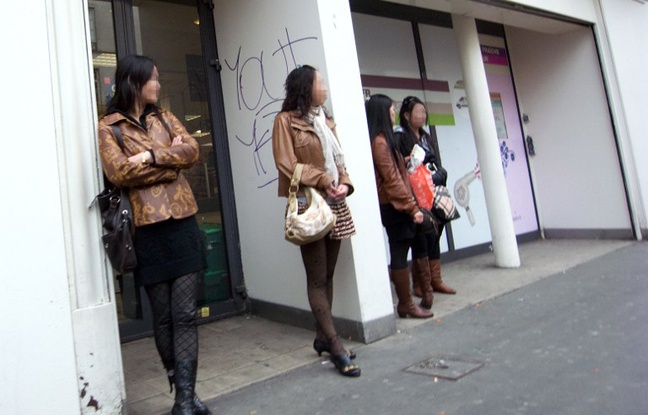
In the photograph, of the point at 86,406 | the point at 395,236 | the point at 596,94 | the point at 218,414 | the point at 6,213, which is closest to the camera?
the point at 6,213

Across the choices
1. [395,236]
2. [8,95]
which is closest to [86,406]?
[8,95]

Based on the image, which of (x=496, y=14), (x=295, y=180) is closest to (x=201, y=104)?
(x=295, y=180)

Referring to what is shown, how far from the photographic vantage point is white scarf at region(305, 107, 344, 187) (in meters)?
3.45

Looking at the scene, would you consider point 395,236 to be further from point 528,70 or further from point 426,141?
point 528,70

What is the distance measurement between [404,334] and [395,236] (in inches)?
32.7

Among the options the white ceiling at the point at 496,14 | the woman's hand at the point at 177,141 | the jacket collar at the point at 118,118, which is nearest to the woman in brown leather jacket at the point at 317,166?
the woman's hand at the point at 177,141

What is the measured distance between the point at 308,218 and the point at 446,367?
132cm

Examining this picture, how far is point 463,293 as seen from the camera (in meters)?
5.23

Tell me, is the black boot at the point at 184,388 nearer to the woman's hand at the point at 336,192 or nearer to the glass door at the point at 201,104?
the woman's hand at the point at 336,192

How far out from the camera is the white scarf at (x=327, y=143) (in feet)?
11.3

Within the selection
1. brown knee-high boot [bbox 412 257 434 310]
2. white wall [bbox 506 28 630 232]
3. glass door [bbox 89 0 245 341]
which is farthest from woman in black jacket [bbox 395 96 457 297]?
white wall [bbox 506 28 630 232]

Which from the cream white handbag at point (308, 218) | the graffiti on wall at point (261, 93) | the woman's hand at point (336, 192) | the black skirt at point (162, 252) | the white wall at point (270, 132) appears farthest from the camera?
the graffiti on wall at point (261, 93)

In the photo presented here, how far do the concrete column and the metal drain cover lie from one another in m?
2.97

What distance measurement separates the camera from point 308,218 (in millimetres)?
3170
